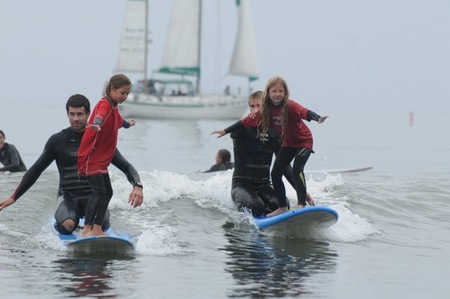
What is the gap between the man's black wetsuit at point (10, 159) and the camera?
18156 millimetres

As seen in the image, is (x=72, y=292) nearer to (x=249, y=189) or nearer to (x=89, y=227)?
(x=89, y=227)

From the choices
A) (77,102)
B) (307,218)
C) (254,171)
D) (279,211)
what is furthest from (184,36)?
(77,102)

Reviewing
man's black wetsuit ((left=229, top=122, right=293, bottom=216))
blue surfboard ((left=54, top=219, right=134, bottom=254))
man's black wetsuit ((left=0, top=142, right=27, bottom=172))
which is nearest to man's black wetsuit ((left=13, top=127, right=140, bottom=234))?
blue surfboard ((left=54, top=219, right=134, bottom=254))

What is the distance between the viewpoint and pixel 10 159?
18281 mm

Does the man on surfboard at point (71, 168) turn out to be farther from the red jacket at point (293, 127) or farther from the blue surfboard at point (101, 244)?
the red jacket at point (293, 127)

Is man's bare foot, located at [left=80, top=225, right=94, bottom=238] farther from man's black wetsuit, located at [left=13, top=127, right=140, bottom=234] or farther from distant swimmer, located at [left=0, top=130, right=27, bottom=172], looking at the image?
distant swimmer, located at [left=0, top=130, right=27, bottom=172]

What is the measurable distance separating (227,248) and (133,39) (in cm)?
7964

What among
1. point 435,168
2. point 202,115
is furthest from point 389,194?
point 202,115

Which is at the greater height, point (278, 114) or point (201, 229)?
point (278, 114)

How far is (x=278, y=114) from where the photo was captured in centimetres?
1235

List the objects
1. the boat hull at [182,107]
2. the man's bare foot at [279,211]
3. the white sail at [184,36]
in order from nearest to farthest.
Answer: the man's bare foot at [279,211] → the white sail at [184,36] → the boat hull at [182,107]

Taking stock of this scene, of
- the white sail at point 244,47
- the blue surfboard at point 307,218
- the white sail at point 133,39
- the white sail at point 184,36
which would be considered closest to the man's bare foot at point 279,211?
the blue surfboard at point 307,218

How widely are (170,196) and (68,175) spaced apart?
4.54 meters

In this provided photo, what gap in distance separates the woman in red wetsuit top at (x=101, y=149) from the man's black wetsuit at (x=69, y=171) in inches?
14.4
